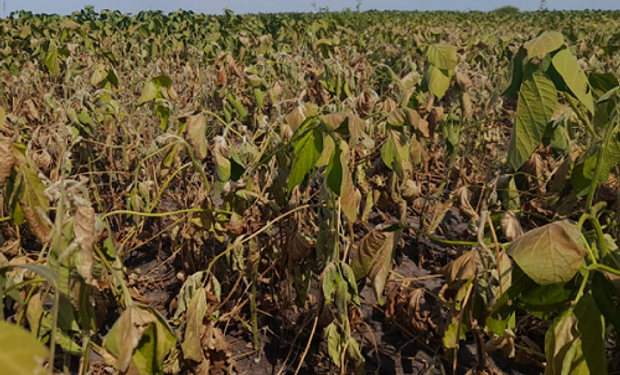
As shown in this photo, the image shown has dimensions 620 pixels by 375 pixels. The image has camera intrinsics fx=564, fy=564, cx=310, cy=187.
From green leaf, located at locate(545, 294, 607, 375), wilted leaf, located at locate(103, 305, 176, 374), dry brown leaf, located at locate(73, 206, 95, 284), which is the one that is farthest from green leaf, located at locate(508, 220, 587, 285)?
dry brown leaf, located at locate(73, 206, 95, 284)

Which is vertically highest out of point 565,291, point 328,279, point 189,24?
point 189,24

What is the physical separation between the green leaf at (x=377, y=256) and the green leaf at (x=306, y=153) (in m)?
0.24

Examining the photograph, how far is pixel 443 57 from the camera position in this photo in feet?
4.62

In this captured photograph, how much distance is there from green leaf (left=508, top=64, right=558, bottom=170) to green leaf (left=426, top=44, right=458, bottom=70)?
486mm

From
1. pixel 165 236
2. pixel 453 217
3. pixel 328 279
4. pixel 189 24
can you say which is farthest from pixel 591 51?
pixel 189 24

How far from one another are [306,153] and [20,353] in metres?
0.69

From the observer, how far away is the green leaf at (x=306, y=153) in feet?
3.40

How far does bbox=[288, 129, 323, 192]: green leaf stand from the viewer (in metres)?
1.04

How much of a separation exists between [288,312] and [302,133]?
1.02 meters

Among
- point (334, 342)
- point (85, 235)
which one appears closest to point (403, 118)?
point (334, 342)

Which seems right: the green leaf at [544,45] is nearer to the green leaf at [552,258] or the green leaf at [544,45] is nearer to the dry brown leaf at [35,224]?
the green leaf at [552,258]

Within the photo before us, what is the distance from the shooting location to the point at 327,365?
1.66 meters

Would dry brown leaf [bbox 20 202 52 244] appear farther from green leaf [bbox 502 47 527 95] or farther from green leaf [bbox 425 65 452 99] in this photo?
green leaf [bbox 425 65 452 99]

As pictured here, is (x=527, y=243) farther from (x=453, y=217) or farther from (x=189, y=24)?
(x=189, y=24)
